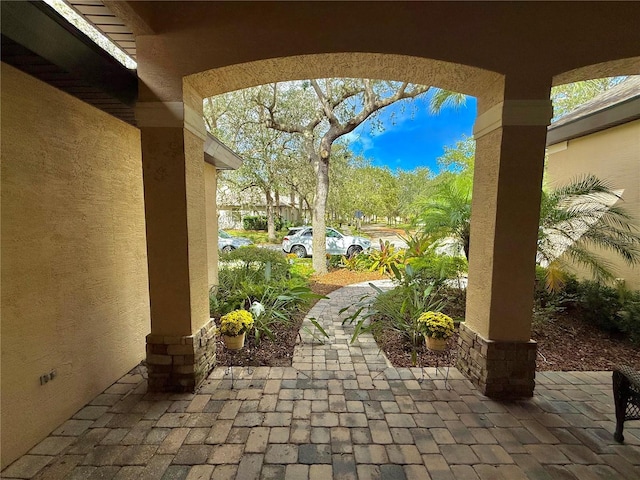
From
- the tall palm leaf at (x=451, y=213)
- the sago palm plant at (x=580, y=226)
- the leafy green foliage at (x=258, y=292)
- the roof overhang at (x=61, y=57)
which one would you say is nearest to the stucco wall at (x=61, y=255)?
the roof overhang at (x=61, y=57)

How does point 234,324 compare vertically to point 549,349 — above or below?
above

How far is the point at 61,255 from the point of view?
7.41ft

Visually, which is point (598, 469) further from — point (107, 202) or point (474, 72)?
point (107, 202)

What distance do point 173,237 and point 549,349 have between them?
15.6 ft

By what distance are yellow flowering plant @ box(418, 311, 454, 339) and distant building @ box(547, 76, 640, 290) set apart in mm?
3350

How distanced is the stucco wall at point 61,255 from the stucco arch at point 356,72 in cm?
109

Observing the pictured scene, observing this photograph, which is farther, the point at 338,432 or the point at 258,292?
the point at 258,292

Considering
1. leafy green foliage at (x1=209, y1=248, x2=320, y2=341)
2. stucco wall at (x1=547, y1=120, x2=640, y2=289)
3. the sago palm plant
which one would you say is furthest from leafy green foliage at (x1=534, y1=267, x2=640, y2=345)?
leafy green foliage at (x1=209, y1=248, x2=320, y2=341)

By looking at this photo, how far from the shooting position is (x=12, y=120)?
1889 mm

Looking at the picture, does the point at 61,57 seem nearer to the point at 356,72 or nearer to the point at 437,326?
the point at 356,72

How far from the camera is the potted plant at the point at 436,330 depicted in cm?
335

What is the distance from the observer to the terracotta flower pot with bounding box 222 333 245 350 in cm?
336

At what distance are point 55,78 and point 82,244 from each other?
4.31 ft

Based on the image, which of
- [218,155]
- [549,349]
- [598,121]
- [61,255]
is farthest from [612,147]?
[61,255]
